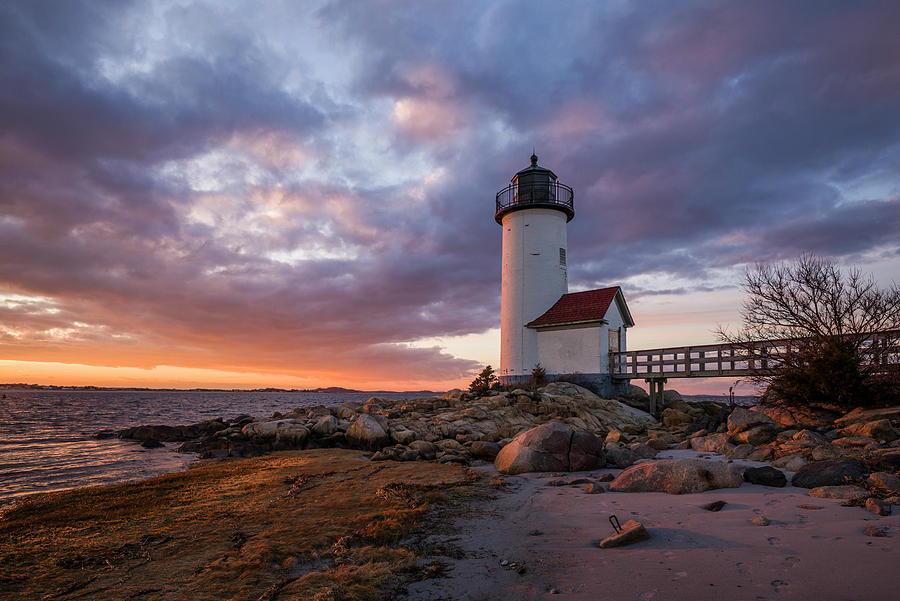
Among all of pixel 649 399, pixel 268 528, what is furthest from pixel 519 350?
pixel 268 528

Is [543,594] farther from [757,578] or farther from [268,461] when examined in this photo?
[268,461]

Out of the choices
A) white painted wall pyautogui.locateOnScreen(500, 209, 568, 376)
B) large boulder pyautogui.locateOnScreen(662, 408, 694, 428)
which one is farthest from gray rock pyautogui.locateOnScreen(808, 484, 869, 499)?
white painted wall pyautogui.locateOnScreen(500, 209, 568, 376)

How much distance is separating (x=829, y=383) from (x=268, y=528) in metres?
13.5

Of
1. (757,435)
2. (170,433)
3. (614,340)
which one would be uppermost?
(614,340)

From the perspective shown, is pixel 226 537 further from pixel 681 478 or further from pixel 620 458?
pixel 620 458

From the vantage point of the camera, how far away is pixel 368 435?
15.4 metres

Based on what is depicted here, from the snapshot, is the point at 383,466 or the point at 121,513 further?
the point at 383,466

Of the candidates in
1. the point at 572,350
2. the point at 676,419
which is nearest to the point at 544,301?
the point at 572,350

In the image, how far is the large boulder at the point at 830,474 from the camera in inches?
270

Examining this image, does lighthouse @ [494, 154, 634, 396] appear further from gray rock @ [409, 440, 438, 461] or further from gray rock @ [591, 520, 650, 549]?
gray rock @ [591, 520, 650, 549]

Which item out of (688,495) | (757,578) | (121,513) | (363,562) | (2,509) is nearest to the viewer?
(757,578)

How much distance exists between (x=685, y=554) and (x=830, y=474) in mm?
3792

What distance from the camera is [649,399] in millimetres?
24328

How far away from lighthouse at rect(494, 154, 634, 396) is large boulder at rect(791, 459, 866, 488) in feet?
55.3
